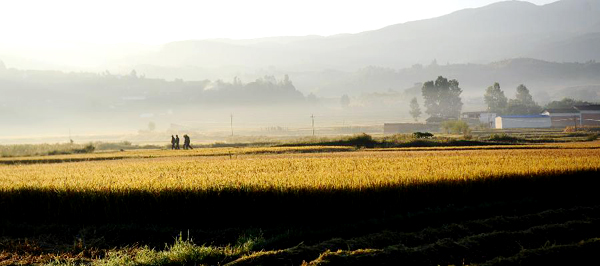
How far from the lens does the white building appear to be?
11762cm

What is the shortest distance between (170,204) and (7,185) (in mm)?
5564

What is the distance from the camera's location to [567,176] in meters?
17.0

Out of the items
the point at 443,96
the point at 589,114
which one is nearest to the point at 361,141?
the point at 589,114

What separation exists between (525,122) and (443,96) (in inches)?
2318

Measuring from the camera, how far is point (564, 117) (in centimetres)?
11719

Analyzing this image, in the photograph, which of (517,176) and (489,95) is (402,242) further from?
(489,95)

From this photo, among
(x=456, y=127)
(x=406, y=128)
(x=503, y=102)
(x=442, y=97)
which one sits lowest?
(x=406, y=128)

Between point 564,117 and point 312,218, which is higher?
point 564,117

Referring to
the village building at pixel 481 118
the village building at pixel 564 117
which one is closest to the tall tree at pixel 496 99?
the village building at pixel 481 118

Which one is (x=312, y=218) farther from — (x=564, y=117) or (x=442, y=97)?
(x=442, y=97)

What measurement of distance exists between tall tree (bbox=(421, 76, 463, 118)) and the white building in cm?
5149

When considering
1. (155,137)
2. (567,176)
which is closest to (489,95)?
(155,137)

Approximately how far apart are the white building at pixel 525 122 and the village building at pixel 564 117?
48.2 inches

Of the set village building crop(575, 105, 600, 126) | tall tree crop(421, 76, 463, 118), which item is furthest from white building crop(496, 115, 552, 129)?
tall tree crop(421, 76, 463, 118)
